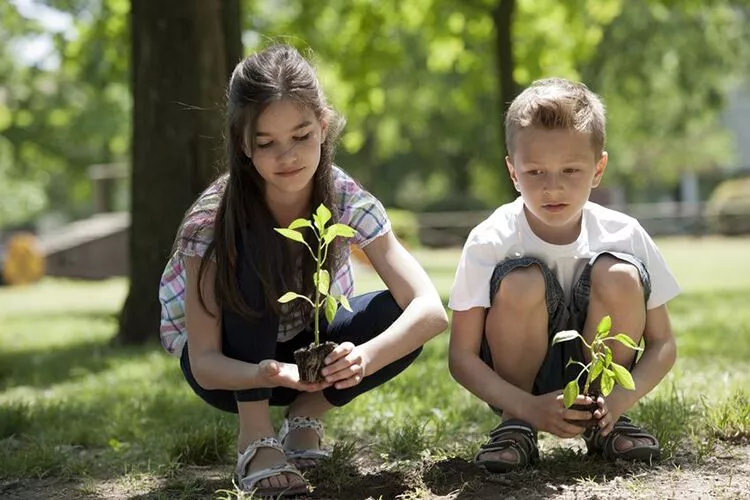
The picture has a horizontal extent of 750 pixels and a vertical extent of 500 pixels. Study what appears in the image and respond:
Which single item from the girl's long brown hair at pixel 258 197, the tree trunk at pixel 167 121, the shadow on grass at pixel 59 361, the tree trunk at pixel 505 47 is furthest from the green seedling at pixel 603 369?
the tree trunk at pixel 505 47

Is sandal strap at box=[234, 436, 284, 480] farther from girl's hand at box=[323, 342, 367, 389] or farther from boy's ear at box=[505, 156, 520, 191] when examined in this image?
boy's ear at box=[505, 156, 520, 191]

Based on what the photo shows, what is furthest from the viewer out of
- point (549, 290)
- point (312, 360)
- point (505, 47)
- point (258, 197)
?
point (505, 47)

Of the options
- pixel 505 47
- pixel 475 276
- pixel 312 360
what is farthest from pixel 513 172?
pixel 505 47

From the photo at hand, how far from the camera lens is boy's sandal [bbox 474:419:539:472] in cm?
263

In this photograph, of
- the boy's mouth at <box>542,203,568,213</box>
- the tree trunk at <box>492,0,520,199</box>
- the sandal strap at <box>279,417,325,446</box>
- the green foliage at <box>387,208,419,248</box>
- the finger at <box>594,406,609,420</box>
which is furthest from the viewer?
the green foliage at <box>387,208,419,248</box>

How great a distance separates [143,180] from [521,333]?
4277 millimetres

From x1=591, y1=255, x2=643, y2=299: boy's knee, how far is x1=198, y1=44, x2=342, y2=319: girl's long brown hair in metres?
0.77

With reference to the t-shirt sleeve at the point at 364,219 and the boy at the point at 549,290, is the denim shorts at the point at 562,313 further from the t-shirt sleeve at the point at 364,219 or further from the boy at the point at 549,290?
the t-shirt sleeve at the point at 364,219

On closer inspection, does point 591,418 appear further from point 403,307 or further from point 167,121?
point 167,121

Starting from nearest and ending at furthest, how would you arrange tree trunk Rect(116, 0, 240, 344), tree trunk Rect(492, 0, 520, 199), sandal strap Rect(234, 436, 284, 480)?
sandal strap Rect(234, 436, 284, 480) → tree trunk Rect(116, 0, 240, 344) → tree trunk Rect(492, 0, 520, 199)

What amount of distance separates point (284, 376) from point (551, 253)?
88 centimetres

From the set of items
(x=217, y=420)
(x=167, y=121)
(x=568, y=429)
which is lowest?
(x=217, y=420)

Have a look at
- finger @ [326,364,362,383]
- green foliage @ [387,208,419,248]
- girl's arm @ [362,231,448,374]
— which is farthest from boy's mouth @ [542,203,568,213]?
green foliage @ [387,208,419,248]

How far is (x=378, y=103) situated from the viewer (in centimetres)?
1316
